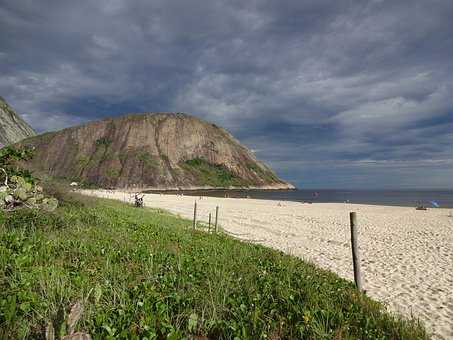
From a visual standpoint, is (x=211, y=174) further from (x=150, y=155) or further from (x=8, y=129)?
(x=8, y=129)

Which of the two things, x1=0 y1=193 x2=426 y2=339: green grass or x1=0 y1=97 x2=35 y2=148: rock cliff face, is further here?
x1=0 y1=97 x2=35 y2=148: rock cliff face

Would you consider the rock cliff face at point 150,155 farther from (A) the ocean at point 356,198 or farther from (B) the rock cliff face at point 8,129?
(B) the rock cliff face at point 8,129

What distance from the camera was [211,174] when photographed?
151 metres

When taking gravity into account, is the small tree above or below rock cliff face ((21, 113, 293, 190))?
below

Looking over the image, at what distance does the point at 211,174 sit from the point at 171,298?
481 feet

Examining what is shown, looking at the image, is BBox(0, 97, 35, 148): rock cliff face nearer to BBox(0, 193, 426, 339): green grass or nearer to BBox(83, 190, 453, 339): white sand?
BBox(0, 193, 426, 339): green grass

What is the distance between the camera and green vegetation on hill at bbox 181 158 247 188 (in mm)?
145250

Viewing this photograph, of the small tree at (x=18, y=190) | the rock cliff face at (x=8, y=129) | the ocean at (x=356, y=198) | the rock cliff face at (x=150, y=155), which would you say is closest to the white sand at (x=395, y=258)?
the small tree at (x=18, y=190)

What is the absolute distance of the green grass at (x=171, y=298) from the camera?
12.4 feet

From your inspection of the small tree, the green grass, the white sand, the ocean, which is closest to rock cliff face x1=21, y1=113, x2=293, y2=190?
the ocean

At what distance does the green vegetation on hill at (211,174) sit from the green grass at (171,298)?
134437 mm

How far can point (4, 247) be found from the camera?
6105 millimetres

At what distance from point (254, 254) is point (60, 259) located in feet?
16.5

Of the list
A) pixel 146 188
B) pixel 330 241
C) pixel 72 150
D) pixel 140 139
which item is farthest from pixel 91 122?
pixel 330 241
